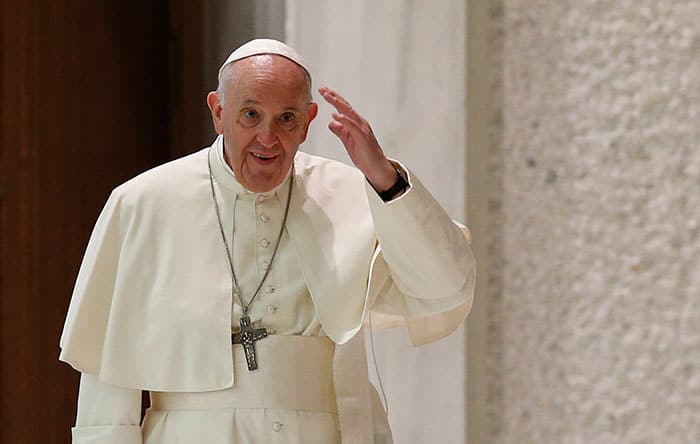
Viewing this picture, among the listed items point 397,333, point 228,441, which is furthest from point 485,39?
point 397,333

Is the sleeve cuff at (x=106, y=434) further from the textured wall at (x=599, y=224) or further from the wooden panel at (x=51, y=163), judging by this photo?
the wooden panel at (x=51, y=163)

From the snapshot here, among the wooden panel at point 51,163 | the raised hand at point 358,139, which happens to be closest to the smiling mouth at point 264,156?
the raised hand at point 358,139

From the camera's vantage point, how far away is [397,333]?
303 cm

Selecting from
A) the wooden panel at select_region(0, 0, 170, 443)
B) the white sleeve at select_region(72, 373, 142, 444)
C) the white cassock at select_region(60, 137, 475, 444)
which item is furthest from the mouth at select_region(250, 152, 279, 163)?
the wooden panel at select_region(0, 0, 170, 443)

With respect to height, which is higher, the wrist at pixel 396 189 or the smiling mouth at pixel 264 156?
the smiling mouth at pixel 264 156

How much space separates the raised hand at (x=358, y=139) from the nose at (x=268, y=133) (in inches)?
11.7

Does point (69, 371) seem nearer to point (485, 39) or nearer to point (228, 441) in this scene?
point (228, 441)

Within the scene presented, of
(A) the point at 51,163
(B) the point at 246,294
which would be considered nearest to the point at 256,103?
(B) the point at 246,294

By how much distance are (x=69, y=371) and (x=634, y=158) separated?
4528 mm

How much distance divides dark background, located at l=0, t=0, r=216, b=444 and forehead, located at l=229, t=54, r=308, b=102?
2.47m

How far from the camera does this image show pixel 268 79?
2377mm

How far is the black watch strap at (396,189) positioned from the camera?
2.15m

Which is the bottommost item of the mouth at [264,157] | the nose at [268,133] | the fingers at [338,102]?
the mouth at [264,157]

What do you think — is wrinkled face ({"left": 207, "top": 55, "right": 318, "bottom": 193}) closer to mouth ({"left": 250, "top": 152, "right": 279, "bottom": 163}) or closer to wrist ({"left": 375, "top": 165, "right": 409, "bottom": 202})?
mouth ({"left": 250, "top": 152, "right": 279, "bottom": 163})
